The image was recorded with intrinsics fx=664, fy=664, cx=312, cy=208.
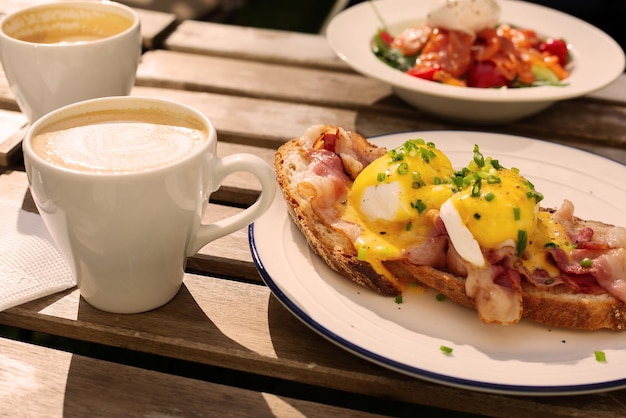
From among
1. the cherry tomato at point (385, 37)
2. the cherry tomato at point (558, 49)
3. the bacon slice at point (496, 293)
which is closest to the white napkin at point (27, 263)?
the bacon slice at point (496, 293)

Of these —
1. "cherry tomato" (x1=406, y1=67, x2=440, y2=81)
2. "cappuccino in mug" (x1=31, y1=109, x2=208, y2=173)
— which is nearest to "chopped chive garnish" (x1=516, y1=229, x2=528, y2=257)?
"cappuccino in mug" (x1=31, y1=109, x2=208, y2=173)

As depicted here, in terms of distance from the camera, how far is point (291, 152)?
1.57 meters

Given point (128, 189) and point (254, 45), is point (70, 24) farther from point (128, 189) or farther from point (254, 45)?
point (128, 189)

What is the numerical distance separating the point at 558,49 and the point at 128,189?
1.68m

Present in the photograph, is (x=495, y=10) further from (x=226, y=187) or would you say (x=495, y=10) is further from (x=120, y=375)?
(x=120, y=375)

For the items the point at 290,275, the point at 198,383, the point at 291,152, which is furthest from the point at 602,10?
the point at 198,383

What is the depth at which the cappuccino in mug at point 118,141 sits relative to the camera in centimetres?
112

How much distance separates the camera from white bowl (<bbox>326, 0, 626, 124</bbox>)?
74.0 inches

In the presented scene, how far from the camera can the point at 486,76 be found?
81.5 inches

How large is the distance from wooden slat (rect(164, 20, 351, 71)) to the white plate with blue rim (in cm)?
110

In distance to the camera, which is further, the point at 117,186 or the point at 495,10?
the point at 495,10

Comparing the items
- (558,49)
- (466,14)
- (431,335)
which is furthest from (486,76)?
(431,335)

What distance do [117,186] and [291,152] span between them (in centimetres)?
60

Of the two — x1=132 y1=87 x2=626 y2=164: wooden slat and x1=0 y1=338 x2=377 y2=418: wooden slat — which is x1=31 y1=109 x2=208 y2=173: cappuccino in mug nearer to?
x1=0 y1=338 x2=377 y2=418: wooden slat
